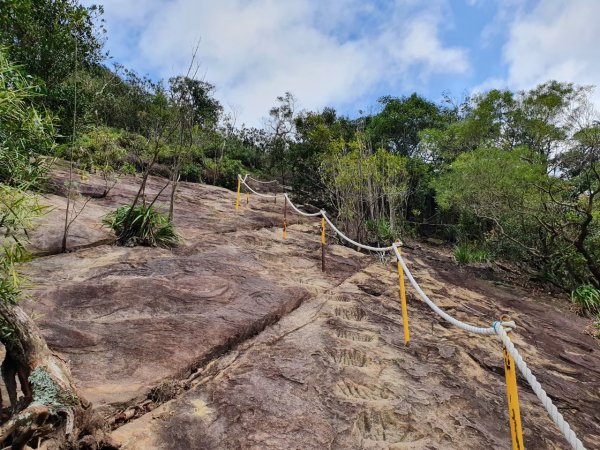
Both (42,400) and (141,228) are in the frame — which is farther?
(141,228)

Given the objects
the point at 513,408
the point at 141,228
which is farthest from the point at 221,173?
the point at 513,408

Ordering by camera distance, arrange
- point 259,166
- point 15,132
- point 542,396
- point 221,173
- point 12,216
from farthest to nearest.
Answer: point 259,166 < point 221,173 < point 15,132 < point 12,216 < point 542,396

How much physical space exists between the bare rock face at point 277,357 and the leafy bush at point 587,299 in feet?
9.37

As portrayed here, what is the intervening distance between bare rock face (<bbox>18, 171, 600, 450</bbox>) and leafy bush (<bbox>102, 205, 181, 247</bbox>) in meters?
0.31

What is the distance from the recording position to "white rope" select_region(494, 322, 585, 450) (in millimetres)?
1609

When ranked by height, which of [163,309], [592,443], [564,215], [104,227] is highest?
[564,215]

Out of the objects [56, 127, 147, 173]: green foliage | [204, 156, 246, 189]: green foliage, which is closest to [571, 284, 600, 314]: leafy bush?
[56, 127, 147, 173]: green foliage

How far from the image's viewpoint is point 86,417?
7.23 ft

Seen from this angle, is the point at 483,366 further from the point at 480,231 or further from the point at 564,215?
the point at 480,231

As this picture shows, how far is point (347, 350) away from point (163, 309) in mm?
1857

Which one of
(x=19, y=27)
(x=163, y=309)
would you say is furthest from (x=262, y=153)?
(x=163, y=309)

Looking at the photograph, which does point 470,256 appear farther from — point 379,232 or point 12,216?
point 12,216

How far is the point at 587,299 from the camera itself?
8641 mm

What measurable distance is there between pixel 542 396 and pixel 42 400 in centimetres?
248
